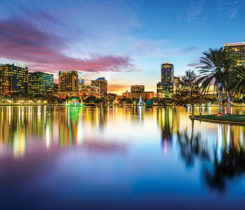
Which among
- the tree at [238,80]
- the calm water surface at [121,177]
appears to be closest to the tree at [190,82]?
the tree at [238,80]

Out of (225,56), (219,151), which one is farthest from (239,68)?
(219,151)

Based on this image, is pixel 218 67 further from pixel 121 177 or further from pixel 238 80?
pixel 121 177

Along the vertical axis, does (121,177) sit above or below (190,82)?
below

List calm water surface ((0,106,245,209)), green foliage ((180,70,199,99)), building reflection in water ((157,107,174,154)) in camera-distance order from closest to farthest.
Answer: calm water surface ((0,106,245,209)) < building reflection in water ((157,107,174,154)) < green foliage ((180,70,199,99))

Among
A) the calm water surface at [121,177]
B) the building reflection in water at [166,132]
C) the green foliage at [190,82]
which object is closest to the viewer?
the calm water surface at [121,177]

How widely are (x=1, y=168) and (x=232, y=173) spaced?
965cm

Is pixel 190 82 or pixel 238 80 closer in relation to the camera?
pixel 238 80

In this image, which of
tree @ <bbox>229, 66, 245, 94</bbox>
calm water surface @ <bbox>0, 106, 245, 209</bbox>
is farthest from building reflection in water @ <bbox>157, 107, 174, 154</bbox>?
tree @ <bbox>229, 66, 245, 94</bbox>

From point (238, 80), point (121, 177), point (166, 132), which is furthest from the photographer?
point (238, 80)

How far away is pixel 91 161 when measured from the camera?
995 cm

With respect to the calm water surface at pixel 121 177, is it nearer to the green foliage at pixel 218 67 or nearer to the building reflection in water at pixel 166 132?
the building reflection in water at pixel 166 132

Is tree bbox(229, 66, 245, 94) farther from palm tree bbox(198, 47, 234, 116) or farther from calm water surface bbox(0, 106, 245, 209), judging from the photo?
calm water surface bbox(0, 106, 245, 209)

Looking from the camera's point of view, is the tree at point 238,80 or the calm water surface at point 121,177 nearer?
the calm water surface at point 121,177

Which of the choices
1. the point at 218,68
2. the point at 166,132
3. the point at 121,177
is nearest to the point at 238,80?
the point at 218,68
